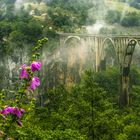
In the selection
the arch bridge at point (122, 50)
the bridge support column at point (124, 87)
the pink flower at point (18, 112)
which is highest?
the pink flower at point (18, 112)

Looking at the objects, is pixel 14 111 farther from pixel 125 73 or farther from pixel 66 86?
pixel 66 86

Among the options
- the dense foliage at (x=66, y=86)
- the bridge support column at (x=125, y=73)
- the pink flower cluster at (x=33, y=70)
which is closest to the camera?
the pink flower cluster at (x=33, y=70)

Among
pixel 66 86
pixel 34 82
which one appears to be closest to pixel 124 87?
pixel 66 86

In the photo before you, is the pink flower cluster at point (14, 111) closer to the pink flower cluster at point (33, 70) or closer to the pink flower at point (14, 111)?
the pink flower at point (14, 111)

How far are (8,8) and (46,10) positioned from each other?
7.14 meters

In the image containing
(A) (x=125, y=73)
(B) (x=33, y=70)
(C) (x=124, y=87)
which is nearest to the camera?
(B) (x=33, y=70)

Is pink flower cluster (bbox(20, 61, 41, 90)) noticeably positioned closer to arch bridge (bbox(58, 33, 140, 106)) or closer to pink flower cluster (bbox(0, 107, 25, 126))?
pink flower cluster (bbox(0, 107, 25, 126))

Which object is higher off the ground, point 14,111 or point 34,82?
point 34,82

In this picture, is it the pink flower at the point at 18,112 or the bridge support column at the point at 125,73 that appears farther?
the bridge support column at the point at 125,73

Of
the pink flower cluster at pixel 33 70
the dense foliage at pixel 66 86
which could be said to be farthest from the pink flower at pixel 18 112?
the dense foliage at pixel 66 86

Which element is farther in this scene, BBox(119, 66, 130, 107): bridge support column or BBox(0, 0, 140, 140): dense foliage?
BBox(119, 66, 130, 107): bridge support column

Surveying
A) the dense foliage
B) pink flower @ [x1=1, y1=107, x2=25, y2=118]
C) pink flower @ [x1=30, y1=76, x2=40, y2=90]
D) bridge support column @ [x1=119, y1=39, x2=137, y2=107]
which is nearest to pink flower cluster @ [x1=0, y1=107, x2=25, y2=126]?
pink flower @ [x1=1, y1=107, x2=25, y2=118]

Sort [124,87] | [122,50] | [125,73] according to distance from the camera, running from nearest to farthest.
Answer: [122,50], [125,73], [124,87]

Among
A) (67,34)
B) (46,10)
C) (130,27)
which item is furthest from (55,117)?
(130,27)
